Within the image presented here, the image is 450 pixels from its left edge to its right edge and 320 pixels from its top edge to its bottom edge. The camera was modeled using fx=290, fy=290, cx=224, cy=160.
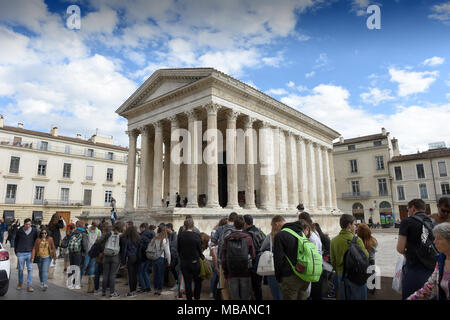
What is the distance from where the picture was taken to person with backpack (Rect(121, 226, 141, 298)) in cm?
684

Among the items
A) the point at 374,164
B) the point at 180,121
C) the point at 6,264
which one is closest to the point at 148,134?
the point at 180,121

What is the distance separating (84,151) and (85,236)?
31.2 meters

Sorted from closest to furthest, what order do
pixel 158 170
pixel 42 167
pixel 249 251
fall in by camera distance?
pixel 249 251
pixel 158 170
pixel 42 167

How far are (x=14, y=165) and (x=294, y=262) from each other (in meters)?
35.6

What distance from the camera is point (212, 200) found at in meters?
16.5

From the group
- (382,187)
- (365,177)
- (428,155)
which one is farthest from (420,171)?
(365,177)

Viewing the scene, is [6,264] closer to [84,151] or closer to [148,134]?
[148,134]

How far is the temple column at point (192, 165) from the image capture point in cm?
1684

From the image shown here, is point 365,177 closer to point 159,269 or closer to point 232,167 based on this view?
point 232,167

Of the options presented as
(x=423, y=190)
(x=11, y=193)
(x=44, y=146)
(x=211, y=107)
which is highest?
(x=44, y=146)

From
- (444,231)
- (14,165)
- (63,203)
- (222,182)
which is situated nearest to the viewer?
(444,231)

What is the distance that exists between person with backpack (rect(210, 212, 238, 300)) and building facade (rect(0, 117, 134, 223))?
26.9 m

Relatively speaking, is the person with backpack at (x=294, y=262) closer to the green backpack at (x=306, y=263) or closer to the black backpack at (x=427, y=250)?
the green backpack at (x=306, y=263)

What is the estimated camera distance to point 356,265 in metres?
3.98
